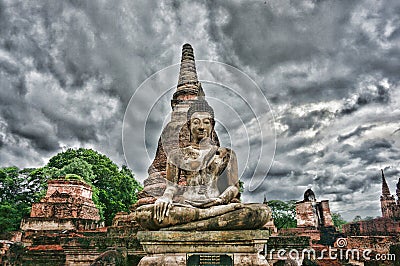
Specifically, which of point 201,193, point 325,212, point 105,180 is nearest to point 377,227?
point 325,212

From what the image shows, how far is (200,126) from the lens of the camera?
16.8 ft

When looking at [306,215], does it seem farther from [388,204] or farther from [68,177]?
[388,204]

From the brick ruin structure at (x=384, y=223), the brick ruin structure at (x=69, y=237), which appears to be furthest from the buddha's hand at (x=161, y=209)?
the brick ruin structure at (x=384, y=223)

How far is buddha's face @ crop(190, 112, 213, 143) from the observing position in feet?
16.8

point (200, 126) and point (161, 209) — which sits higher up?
point (200, 126)

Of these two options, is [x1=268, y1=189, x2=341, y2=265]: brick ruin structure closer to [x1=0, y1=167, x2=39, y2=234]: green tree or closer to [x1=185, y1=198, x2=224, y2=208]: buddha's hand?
[x1=185, y1=198, x2=224, y2=208]: buddha's hand

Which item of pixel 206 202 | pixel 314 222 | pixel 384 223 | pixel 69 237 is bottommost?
pixel 69 237

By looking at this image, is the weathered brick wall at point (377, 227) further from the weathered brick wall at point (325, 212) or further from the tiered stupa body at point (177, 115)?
the tiered stupa body at point (177, 115)

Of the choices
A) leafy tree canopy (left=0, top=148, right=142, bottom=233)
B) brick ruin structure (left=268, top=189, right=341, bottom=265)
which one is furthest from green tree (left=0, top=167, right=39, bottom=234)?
brick ruin structure (left=268, top=189, right=341, bottom=265)

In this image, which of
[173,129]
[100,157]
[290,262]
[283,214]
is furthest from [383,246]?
[283,214]

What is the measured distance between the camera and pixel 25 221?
17.1 m

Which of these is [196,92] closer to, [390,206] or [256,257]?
[256,257]

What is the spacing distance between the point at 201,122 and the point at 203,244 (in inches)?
79.8

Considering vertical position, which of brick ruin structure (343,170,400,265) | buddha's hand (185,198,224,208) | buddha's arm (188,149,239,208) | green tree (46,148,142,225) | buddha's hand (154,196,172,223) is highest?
green tree (46,148,142,225)
